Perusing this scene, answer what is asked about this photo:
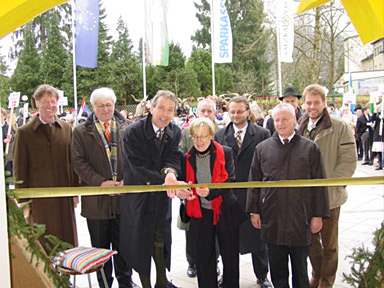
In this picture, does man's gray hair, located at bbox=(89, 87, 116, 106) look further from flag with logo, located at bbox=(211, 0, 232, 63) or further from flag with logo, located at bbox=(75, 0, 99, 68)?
flag with logo, located at bbox=(211, 0, 232, 63)

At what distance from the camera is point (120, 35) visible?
3712cm

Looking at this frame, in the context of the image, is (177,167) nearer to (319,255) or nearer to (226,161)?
(226,161)

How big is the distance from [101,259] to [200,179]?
125 centimetres

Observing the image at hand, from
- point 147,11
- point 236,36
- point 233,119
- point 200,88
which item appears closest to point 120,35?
point 200,88

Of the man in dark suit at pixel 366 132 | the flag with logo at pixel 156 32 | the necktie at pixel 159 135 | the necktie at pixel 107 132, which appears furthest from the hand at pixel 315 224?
the flag with logo at pixel 156 32

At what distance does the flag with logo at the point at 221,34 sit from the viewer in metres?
18.7

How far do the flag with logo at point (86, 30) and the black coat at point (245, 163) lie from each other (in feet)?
42.8

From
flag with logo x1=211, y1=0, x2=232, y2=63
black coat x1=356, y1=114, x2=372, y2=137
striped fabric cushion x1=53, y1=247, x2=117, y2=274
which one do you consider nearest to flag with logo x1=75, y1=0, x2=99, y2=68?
flag with logo x1=211, y1=0, x2=232, y2=63

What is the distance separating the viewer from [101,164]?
13.4ft

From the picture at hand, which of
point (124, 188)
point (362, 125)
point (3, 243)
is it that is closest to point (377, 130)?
point (362, 125)

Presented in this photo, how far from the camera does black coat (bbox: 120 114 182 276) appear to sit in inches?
152

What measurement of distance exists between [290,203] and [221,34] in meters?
16.7

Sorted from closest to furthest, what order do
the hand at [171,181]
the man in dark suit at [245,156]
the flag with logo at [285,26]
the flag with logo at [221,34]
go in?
1. the hand at [171,181]
2. the man in dark suit at [245,156]
3. the flag with logo at [221,34]
4. the flag with logo at [285,26]

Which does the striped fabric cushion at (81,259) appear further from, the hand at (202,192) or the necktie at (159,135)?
the necktie at (159,135)
